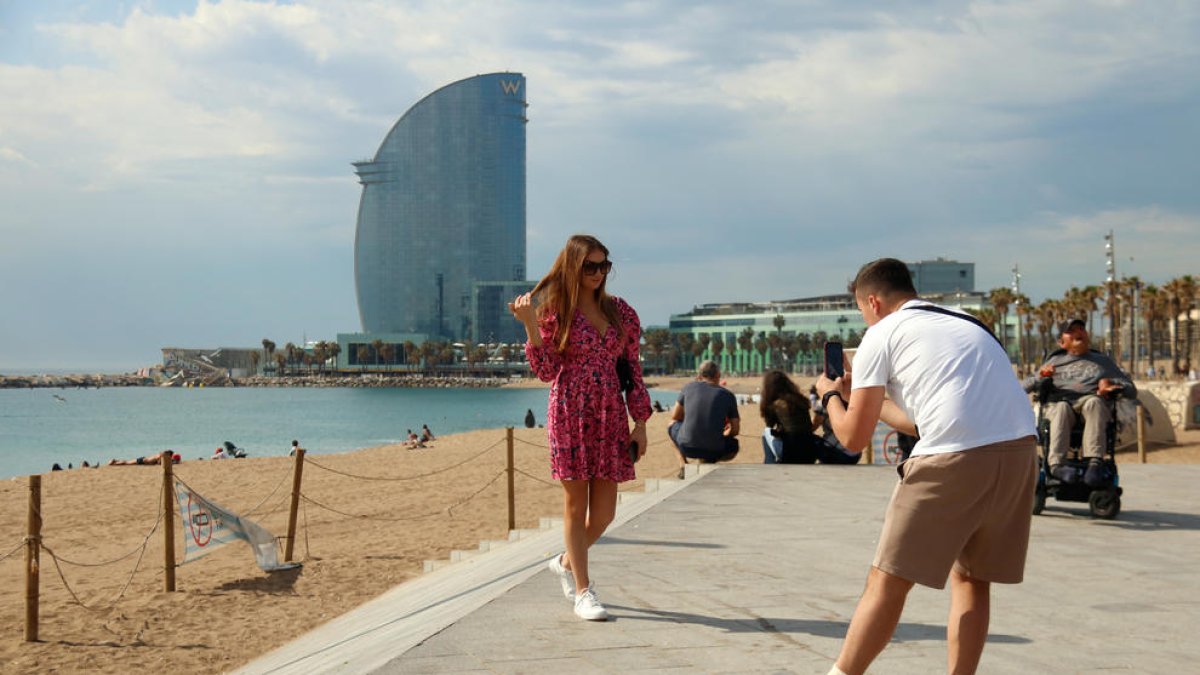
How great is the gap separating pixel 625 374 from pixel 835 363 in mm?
1359

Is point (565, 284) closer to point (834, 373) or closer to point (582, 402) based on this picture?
point (582, 402)

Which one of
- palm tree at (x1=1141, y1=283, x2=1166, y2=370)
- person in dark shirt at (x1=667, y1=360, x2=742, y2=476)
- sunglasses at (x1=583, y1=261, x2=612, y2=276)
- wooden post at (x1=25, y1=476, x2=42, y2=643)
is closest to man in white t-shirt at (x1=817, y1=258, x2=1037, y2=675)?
sunglasses at (x1=583, y1=261, x2=612, y2=276)

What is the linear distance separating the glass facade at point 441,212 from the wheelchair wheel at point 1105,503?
547ft

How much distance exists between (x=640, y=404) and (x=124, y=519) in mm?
13364

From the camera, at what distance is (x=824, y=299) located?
160 m

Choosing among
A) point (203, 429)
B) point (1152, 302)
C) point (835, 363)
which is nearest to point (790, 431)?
point (835, 363)

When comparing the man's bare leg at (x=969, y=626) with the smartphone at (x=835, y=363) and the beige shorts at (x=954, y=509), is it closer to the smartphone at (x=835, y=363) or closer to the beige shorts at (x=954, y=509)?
the beige shorts at (x=954, y=509)

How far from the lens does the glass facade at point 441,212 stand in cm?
16962

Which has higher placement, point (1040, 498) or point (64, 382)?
point (1040, 498)

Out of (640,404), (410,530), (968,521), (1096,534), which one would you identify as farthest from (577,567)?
(410,530)

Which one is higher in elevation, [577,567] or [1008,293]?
[1008,293]

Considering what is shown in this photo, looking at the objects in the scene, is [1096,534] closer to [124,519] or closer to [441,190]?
[124,519]

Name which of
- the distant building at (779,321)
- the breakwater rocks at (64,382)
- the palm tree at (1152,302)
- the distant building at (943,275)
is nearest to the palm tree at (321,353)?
the breakwater rocks at (64,382)

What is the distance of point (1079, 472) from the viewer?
22.3 feet
